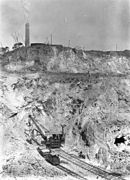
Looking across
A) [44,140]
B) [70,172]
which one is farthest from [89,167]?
[44,140]

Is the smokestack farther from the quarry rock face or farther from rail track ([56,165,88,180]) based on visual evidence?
rail track ([56,165,88,180])

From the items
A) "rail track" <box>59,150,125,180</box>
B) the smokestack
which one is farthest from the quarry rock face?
the smokestack

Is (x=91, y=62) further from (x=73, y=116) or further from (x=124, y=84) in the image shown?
(x=73, y=116)

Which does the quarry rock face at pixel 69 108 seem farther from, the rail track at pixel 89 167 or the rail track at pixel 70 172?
the rail track at pixel 70 172

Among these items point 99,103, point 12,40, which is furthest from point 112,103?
point 12,40

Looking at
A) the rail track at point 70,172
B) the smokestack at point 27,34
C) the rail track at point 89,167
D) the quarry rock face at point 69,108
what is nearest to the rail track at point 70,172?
the rail track at point 70,172

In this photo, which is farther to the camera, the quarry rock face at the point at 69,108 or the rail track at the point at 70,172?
the quarry rock face at the point at 69,108
